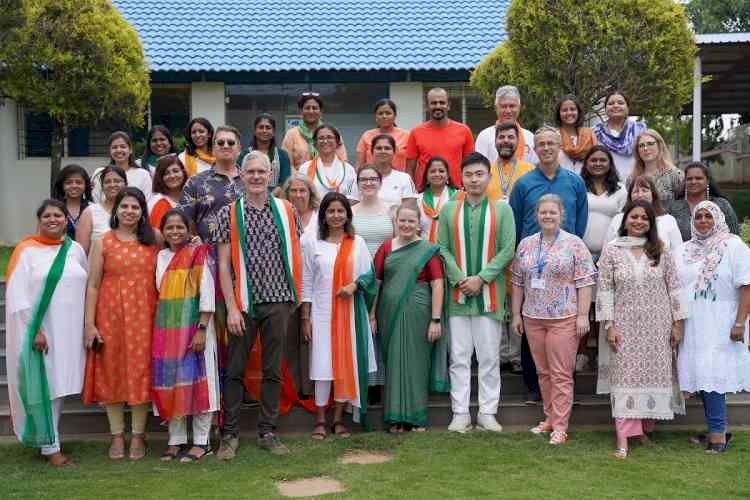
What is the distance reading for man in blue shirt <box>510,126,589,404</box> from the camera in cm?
620

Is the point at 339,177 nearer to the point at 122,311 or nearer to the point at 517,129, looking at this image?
the point at 517,129

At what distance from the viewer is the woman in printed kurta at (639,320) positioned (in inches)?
223

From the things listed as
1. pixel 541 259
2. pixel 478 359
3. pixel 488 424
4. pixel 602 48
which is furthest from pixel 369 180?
pixel 602 48

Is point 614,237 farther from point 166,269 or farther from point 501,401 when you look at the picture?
point 166,269

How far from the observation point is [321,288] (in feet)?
19.9

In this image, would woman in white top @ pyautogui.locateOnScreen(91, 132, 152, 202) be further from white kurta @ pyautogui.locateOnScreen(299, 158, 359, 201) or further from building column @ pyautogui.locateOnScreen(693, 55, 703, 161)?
building column @ pyautogui.locateOnScreen(693, 55, 703, 161)

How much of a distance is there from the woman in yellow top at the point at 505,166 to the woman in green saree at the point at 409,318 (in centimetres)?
91

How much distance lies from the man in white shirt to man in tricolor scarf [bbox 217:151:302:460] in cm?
213

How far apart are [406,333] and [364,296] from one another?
411mm

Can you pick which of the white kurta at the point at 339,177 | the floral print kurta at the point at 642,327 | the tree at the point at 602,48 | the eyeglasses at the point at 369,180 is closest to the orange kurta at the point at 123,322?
the eyeglasses at the point at 369,180

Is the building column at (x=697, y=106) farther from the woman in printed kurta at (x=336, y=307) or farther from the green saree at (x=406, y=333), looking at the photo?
the woman in printed kurta at (x=336, y=307)

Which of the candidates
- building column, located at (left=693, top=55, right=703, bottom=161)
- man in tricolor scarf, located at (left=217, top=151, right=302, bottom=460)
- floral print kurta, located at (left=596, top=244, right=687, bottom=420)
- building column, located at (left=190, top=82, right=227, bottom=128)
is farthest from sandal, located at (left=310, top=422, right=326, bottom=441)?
building column, located at (left=190, top=82, right=227, bottom=128)

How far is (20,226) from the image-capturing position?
14352 mm

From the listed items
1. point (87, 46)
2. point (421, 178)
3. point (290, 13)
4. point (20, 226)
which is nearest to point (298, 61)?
point (290, 13)
